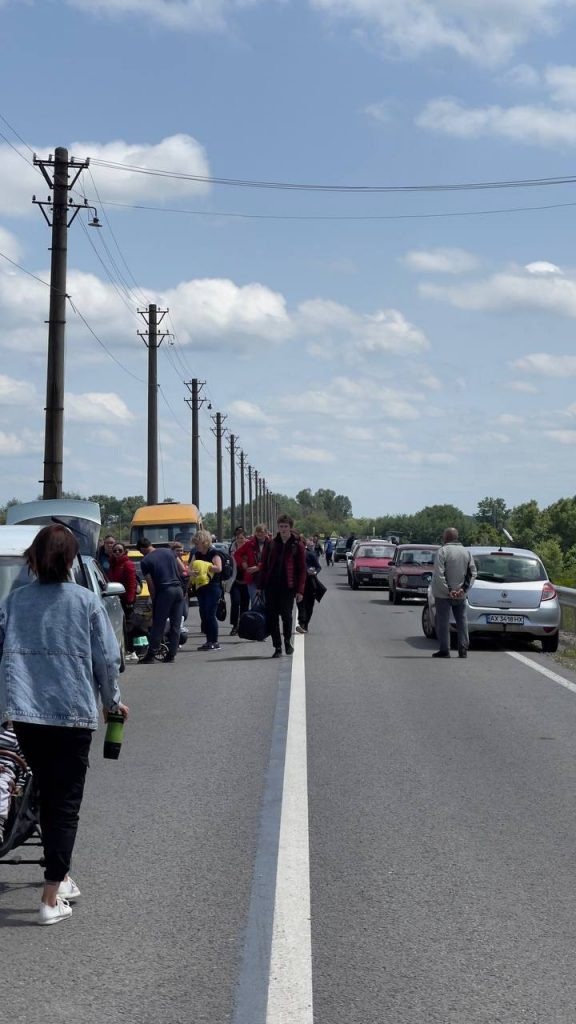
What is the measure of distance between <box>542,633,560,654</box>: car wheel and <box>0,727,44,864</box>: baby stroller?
46.8ft

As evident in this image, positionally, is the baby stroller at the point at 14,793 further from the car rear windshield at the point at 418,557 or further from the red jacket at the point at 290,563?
the car rear windshield at the point at 418,557

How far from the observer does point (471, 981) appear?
4859 millimetres

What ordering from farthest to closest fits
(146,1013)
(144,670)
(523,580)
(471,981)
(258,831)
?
(523,580)
(144,670)
(258,831)
(471,981)
(146,1013)

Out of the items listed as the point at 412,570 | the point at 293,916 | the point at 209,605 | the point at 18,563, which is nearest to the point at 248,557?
the point at 209,605

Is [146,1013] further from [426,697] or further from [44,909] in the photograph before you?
[426,697]

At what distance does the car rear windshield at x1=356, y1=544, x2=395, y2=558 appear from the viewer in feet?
152

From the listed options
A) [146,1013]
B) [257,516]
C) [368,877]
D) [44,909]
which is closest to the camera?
[146,1013]

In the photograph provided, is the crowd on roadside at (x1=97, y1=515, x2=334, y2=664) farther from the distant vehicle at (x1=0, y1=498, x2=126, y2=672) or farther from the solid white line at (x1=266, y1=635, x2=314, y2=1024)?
the solid white line at (x1=266, y1=635, x2=314, y2=1024)

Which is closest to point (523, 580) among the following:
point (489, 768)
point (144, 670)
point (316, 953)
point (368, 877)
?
point (144, 670)

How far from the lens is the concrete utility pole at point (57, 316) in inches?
1026

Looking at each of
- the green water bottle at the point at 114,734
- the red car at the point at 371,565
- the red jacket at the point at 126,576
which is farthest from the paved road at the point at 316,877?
the red car at the point at 371,565

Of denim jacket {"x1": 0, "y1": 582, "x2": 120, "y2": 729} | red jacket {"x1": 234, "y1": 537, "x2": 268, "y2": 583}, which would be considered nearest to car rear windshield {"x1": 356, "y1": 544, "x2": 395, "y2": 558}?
red jacket {"x1": 234, "y1": 537, "x2": 268, "y2": 583}

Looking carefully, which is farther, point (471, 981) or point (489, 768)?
point (489, 768)

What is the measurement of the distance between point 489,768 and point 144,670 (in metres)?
7.97
